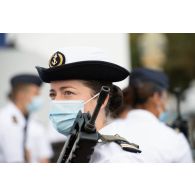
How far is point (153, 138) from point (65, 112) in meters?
0.84

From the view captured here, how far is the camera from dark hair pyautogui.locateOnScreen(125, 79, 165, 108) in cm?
366

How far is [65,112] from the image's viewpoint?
8.06 feet

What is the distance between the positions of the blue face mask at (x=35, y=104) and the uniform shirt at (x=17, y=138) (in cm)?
10

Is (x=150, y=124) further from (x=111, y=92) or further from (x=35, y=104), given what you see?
(x=35, y=104)

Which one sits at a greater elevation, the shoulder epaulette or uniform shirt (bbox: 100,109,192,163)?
the shoulder epaulette

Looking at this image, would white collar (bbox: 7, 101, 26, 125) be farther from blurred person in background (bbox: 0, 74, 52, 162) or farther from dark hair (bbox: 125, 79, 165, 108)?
dark hair (bbox: 125, 79, 165, 108)

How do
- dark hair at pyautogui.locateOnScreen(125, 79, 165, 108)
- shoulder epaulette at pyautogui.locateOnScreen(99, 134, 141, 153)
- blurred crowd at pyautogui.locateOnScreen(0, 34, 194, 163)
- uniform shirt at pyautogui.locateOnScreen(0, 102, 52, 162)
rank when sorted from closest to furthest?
shoulder epaulette at pyautogui.locateOnScreen(99, 134, 141, 153) → blurred crowd at pyautogui.locateOnScreen(0, 34, 194, 163) → dark hair at pyautogui.locateOnScreen(125, 79, 165, 108) → uniform shirt at pyautogui.locateOnScreen(0, 102, 52, 162)

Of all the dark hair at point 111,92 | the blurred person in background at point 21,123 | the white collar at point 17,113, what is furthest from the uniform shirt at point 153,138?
the white collar at point 17,113

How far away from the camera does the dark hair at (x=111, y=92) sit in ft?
7.93

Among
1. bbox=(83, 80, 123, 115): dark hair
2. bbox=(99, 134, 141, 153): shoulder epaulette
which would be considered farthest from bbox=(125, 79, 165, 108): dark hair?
bbox=(99, 134, 141, 153): shoulder epaulette

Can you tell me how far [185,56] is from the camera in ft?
34.5
